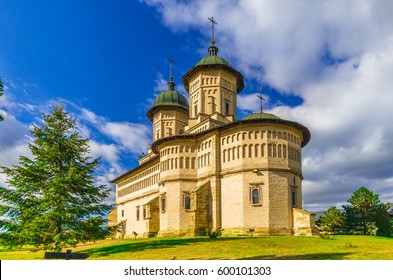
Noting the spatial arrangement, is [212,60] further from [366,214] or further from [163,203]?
[366,214]

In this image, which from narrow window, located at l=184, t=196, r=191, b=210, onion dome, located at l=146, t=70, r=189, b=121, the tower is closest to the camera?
narrow window, located at l=184, t=196, r=191, b=210

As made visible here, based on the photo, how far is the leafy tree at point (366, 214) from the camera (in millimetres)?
48594

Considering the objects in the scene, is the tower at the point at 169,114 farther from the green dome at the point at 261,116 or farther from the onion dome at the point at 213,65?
the green dome at the point at 261,116

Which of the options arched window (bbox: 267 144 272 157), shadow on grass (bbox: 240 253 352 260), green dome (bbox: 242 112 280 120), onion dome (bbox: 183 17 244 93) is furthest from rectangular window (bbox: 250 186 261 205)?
onion dome (bbox: 183 17 244 93)

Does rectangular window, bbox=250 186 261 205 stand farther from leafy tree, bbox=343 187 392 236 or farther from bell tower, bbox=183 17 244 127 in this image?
leafy tree, bbox=343 187 392 236

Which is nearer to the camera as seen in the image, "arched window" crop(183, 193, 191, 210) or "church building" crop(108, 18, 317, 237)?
"church building" crop(108, 18, 317, 237)

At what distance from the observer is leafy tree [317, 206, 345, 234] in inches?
1980

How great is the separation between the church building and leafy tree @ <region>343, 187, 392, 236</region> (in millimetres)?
17797

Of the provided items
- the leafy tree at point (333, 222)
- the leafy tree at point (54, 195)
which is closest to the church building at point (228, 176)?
Result: the leafy tree at point (54, 195)

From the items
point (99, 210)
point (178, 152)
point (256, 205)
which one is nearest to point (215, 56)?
point (178, 152)

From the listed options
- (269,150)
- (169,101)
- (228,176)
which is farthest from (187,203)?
(169,101)

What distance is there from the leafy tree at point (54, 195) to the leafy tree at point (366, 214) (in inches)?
1548

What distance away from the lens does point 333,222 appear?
1982 inches

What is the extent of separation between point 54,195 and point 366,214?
43.1m
